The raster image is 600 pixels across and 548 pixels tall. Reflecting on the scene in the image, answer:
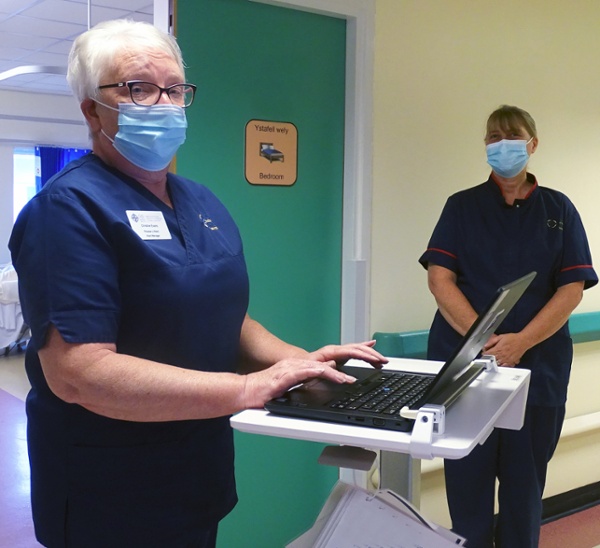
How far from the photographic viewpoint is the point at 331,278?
2.82 metres

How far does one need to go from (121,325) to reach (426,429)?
1.74ft

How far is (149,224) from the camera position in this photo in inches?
49.0

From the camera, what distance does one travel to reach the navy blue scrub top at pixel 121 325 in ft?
3.67

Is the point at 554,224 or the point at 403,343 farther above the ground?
the point at 554,224

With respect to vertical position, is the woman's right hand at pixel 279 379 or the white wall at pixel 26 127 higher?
the white wall at pixel 26 127

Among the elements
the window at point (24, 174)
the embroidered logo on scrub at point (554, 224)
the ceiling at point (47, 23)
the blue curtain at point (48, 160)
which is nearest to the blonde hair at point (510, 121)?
the embroidered logo on scrub at point (554, 224)

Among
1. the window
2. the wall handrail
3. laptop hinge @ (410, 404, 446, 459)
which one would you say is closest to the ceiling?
the window

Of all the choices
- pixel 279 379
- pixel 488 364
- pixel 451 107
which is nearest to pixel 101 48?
pixel 279 379

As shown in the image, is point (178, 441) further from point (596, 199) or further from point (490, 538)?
→ point (596, 199)

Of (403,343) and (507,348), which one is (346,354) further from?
(403,343)

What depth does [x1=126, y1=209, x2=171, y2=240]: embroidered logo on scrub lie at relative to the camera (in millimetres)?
1210

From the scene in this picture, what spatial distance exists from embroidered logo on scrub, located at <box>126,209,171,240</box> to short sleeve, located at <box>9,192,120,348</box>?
2.7 inches

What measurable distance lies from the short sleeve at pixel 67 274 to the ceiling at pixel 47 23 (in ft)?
11.9

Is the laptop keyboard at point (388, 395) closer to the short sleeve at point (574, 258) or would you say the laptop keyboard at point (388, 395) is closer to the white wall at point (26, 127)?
the short sleeve at point (574, 258)
